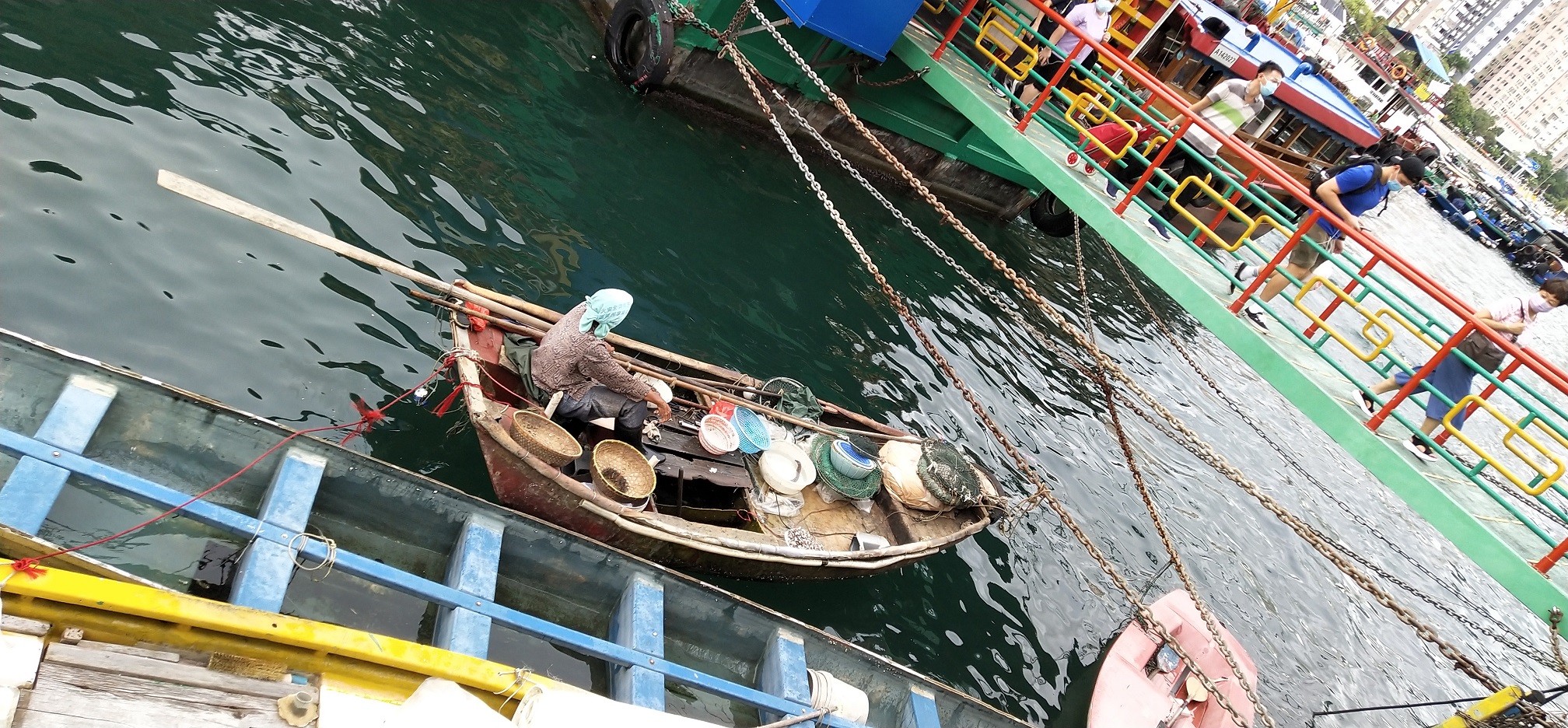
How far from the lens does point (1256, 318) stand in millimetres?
10250

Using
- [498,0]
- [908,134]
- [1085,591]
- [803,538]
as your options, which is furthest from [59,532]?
[908,134]

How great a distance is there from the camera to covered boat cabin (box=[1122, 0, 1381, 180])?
A: 15.8 metres

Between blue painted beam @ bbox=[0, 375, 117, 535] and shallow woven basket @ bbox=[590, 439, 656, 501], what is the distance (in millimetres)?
3189

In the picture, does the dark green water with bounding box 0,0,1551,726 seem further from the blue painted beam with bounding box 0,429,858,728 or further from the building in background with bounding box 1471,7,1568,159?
the building in background with bounding box 1471,7,1568,159

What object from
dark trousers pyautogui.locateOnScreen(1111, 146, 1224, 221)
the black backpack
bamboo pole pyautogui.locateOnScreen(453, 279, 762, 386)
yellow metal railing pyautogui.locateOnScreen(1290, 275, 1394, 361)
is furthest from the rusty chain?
bamboo pole pyautogui.locateOnScreen(453, 279, 762, 386)

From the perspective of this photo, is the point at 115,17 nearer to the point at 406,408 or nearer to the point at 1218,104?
the point at 406,408

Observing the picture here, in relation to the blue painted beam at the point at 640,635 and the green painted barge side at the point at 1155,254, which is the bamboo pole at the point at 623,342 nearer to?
the blue painted beam at the point at 640,635

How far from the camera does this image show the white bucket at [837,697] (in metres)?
6.23

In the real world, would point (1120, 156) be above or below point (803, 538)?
→ above

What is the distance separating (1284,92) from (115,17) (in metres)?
18.0

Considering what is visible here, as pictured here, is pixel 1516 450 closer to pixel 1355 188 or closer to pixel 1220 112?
pixel 1355 188

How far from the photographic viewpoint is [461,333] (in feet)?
22.5

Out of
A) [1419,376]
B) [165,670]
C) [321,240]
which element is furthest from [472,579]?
[1419,376]

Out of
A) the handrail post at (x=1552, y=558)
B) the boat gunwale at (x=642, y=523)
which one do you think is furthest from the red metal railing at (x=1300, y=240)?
the boat gunwale at (x=642, y=523)
